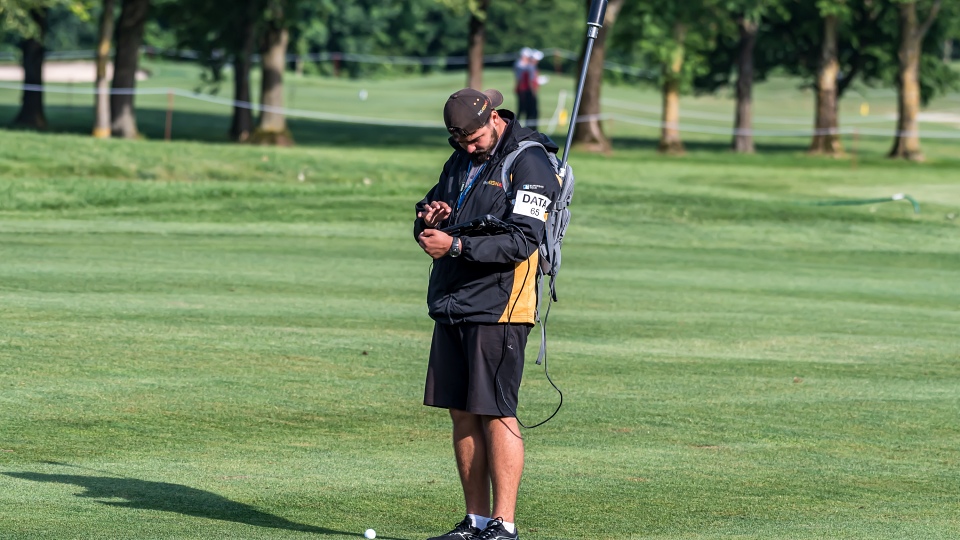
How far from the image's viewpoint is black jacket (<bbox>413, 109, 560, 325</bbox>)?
22.3 feet

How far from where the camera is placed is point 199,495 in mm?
8000

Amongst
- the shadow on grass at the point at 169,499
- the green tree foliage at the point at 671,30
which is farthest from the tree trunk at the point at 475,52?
the shadow on grass at the point at 169,499

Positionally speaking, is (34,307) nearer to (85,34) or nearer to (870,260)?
(870,260)

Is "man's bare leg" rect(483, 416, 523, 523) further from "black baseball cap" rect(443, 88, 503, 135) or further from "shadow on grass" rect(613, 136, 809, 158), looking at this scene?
"shadow on grass" rect(613, 136, 809, 158)

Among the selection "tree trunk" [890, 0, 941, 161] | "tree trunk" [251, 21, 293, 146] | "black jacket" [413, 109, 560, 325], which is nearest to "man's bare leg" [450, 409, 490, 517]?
"black jacket" [413, 109, 560, 325]

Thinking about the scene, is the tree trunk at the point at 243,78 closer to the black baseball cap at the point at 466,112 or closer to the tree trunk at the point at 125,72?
the tree trunk at the point at 125,72

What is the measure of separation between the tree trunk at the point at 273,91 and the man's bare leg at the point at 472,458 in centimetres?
3380

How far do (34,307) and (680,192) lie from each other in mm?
19064

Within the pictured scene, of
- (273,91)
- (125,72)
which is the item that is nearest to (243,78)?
(273,91)

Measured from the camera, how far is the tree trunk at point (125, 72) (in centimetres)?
3984

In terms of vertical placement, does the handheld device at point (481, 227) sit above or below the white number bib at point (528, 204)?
below

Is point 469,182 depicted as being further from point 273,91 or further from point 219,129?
point 219,129

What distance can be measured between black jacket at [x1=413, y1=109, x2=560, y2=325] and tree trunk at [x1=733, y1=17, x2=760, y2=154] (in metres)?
41.4

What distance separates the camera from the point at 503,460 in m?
7.05
